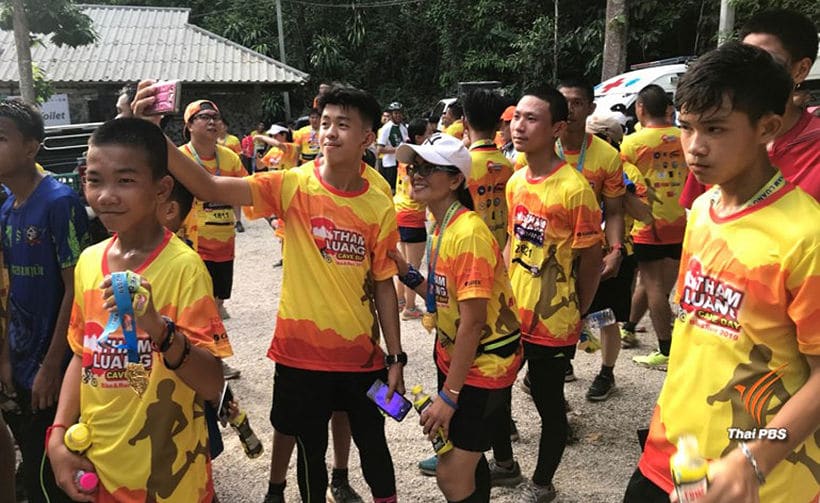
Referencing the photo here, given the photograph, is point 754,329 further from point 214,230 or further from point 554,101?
point 214,230

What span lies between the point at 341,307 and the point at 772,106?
Answer: 195cm

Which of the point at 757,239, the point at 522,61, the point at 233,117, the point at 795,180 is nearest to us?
the point at 757,239

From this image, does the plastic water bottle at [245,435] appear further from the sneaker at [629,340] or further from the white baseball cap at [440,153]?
the sneaker at [629,340]

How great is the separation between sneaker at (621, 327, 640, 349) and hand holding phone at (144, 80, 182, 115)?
491 cm

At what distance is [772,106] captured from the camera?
1807 millimetres

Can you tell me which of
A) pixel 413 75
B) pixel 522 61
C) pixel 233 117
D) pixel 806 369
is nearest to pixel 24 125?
pixel 806 369

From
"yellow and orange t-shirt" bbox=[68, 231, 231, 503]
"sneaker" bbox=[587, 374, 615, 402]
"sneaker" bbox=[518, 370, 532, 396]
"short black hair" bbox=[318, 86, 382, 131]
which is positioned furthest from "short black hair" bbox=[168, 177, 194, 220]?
"sneaker" bbox=[587, 374, 615, 402]

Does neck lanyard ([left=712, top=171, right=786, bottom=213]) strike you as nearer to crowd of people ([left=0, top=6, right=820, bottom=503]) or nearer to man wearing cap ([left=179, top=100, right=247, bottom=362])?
crowd of people ([left=0, top=6, right=820, bottom=503])

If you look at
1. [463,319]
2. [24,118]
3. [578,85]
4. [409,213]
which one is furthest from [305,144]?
[463,319]

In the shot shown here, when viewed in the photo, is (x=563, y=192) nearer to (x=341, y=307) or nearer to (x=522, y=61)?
(x=341, y=307)

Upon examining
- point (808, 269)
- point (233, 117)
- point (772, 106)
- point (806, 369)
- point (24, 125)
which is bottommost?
point (233, 117)

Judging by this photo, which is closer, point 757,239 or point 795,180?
point 757,239

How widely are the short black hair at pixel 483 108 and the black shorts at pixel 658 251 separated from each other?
1729 mm

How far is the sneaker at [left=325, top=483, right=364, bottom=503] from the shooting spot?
361cm
